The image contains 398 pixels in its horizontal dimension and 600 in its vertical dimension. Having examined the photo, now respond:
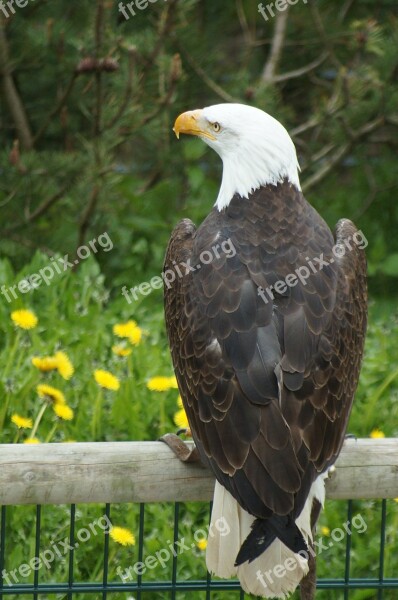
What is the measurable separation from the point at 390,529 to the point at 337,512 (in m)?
0.21

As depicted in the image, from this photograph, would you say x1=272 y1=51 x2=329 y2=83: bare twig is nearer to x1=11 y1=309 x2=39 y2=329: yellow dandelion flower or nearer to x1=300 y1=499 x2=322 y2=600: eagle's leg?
x1=11 y1=309 x2=39 y2=329: yellow dandelion flower

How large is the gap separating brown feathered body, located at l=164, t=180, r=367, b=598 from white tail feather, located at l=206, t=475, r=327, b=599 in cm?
3

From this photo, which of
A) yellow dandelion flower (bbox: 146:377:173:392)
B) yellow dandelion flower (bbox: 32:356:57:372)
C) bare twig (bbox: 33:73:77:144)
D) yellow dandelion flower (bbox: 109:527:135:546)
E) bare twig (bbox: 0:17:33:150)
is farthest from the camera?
bare twig (bbox: 0:17:33:150)

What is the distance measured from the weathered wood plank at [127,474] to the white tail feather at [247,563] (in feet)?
0.64

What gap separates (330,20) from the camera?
7.41m

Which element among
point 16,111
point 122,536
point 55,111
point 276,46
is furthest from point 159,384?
point 276,46

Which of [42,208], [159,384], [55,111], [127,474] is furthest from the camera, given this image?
[55,111]

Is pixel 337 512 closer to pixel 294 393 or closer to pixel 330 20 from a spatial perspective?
pixel 294 393

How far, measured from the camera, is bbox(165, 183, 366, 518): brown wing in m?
3.08

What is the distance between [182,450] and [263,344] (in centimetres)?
38

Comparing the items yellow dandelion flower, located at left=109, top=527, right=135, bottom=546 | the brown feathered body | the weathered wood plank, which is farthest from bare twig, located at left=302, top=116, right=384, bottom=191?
the weathered wood plank

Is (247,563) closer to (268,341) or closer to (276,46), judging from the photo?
(268,341)

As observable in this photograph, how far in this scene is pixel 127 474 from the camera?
3.18m

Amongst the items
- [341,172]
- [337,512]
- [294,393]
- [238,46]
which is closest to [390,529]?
[337,512]
